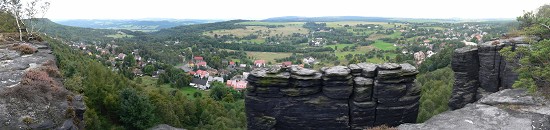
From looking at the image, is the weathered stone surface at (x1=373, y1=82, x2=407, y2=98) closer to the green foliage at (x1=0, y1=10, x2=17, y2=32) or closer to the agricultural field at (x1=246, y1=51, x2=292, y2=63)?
the green foliage at (x1=0, y1=10, x2=17, y2=32)

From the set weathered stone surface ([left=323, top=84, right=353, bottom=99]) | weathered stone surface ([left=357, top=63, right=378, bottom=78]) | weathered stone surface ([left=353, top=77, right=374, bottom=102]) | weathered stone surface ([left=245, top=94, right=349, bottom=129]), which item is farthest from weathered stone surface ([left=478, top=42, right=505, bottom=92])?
weathered stone surface ([left=245, top=94, right=349, bottom=129])

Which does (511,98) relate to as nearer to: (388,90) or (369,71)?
(388,90)

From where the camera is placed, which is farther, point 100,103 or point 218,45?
point 218,45

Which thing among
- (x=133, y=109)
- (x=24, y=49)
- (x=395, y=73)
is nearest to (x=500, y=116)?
(x=395, y=73)

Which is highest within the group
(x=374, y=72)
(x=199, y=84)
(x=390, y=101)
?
(x=374, y=72)

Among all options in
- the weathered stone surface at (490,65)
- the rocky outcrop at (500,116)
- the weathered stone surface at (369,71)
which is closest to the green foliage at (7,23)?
the weathered stone surface at (369,71)

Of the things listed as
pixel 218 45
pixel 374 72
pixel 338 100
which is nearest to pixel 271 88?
pixel 338 100

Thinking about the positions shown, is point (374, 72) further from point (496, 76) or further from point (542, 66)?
point (496, 76)
